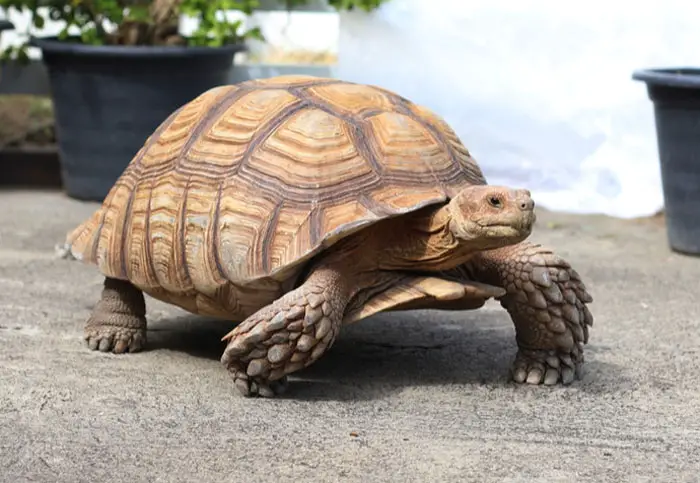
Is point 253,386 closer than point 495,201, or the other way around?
point 495,201

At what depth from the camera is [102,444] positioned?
8.39ft

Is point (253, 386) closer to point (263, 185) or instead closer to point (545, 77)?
point (263, 185)

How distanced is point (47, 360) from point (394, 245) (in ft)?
3.48

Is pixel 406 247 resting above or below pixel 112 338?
above

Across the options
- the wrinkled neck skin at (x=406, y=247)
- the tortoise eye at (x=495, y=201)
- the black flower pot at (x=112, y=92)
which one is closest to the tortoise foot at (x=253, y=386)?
the wrinkled neck skin at (x=406, y=247)

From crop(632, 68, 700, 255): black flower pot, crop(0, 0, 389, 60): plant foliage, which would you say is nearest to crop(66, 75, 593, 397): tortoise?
crop(632, 68, 700, 255): black flower pot

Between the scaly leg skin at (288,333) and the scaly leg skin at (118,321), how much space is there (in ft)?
2.04

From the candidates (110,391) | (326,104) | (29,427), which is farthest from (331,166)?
(29,427)

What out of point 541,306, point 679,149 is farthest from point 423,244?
point 679,149

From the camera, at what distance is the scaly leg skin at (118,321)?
3449 mm

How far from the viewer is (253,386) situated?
297 centimetres

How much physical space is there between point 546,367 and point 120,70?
348cm

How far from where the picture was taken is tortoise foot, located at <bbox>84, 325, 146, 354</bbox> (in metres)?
3.44

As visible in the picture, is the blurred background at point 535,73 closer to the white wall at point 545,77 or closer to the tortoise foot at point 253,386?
the white wall at point 545,77
